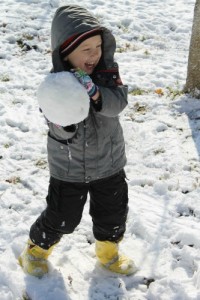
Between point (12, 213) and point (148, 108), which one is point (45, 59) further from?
point (12, 213)

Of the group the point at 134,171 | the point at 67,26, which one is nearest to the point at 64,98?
the point at 67,26

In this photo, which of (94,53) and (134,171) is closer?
(94,53)

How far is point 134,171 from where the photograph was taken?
447 centimetres

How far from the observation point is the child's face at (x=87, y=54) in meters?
2.47

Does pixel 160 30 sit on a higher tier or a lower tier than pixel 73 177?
lower

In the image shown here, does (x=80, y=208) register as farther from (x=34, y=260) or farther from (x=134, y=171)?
(x=134, y=171)

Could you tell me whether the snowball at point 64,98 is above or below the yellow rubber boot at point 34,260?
above

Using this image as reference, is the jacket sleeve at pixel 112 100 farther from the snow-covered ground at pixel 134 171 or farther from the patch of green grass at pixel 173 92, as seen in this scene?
the patch of green grass at pixel 173 92

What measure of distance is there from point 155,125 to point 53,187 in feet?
8.38

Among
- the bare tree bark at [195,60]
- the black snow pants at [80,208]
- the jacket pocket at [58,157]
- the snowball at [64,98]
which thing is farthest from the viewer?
the bare tree bark at [195,60]

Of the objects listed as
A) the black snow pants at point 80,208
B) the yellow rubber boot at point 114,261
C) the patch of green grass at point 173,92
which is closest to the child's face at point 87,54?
the black snow pants at point 80,208

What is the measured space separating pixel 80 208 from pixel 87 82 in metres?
0.89

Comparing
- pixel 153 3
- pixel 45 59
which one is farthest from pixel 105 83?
pixel 153 3

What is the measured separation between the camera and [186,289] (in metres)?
3.04
